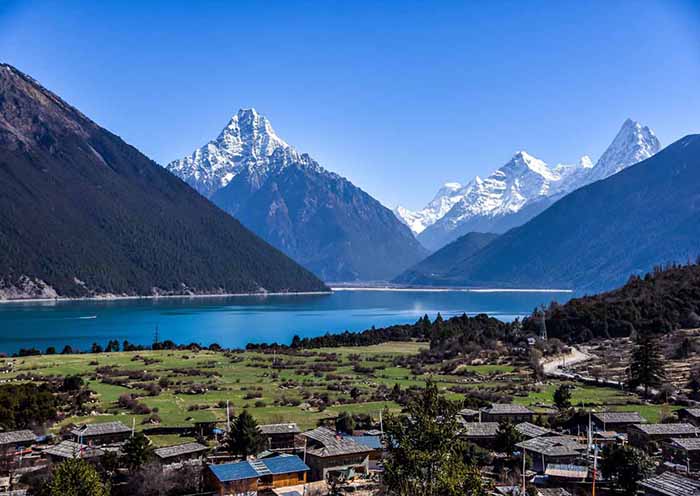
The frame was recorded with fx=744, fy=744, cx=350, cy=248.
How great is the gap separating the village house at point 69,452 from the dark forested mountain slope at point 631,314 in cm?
6489

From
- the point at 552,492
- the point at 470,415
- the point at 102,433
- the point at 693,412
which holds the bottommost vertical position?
the point at 552,492

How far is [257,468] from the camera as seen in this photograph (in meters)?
29.9

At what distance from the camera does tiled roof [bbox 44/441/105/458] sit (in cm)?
3136

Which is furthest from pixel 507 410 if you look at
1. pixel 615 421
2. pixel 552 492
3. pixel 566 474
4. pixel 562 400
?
pixel 552 492

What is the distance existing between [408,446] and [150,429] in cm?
2222

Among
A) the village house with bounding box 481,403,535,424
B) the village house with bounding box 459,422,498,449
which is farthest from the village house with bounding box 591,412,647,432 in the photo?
the village house with bounding box 459,422,498,449

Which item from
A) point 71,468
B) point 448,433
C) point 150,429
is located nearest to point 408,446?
point 448,433

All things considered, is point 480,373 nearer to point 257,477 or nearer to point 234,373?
point 234,373

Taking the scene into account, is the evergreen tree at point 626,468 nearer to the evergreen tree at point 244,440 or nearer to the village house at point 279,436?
the village house at point 279,436

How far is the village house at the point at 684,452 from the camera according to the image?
3173 centimetres

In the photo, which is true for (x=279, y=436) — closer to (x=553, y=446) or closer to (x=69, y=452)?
(x=69, y=452)

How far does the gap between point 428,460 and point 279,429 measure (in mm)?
→ 18044

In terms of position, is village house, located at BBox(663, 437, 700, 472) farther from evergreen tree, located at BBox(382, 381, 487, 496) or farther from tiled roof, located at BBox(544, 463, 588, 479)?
evergreen tree, located at BBox(382, 381, 487, 496)

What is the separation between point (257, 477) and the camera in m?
29.0
